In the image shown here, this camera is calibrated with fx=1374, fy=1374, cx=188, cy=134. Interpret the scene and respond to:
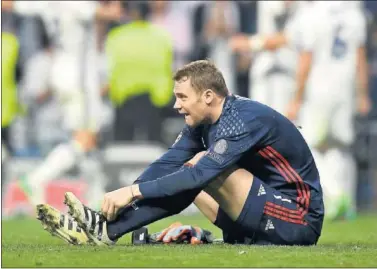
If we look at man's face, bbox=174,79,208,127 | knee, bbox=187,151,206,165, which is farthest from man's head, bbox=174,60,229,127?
knee, bbox=187,151,206,165

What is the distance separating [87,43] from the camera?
16.5 metres

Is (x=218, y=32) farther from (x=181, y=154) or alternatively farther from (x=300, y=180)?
(x=300, y=180)

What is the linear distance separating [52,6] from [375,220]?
4.86 metres

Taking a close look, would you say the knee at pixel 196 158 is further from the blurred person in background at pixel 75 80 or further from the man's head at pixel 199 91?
the blurred person in background at pixel 75 80

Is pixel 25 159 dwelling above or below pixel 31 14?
below

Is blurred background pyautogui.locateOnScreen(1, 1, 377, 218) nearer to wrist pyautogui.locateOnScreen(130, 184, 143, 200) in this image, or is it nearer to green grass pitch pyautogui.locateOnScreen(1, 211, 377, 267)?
green grass pitch pyautogui.locateOnScreen(1, 211, 377, 267)

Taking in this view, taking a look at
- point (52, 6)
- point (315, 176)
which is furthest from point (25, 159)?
point (315, 176)

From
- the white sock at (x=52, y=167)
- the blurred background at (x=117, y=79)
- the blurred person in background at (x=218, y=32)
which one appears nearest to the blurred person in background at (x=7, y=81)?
the blurred background at (x=117, y=79)

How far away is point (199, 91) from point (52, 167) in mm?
7785

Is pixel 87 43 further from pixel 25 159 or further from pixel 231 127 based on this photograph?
pixel 231 127

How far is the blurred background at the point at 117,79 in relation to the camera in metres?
16.2

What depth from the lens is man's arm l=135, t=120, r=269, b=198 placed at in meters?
8.17

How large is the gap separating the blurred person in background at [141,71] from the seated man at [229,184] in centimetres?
747

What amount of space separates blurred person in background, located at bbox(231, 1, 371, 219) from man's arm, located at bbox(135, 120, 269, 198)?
647cm
